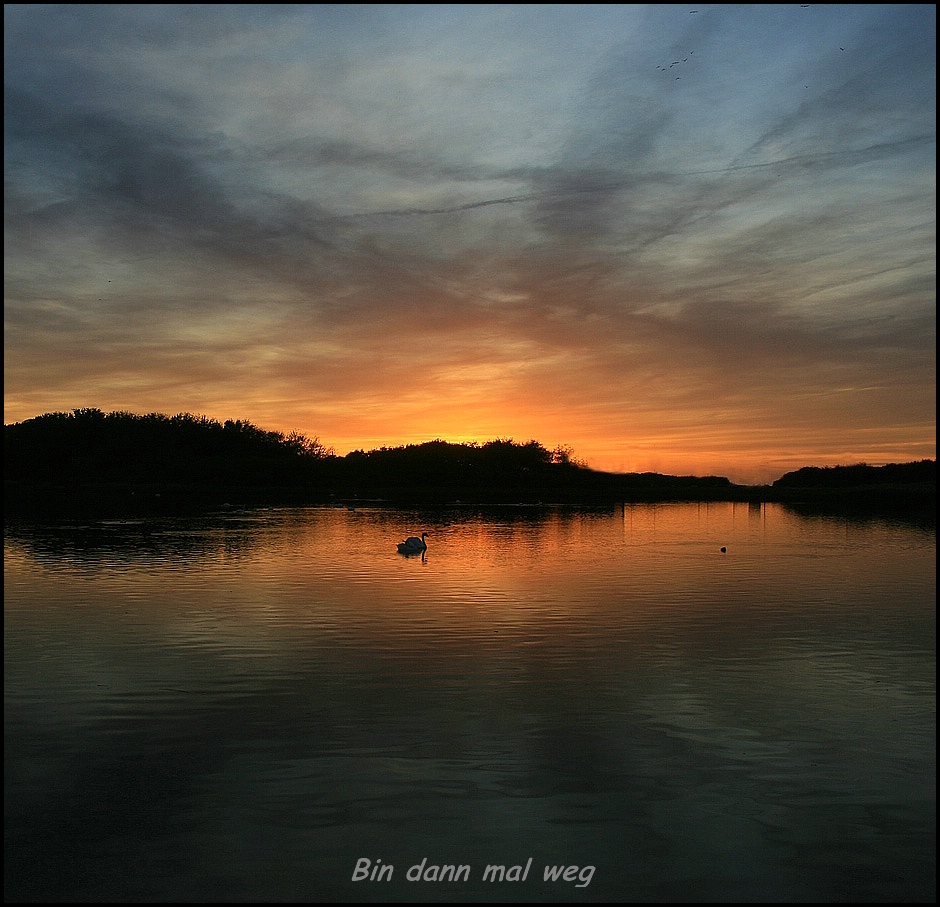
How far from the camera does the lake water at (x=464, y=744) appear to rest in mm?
8336

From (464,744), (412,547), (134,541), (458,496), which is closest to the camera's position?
(464,744)

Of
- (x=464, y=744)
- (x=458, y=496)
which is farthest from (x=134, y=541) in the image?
(x=458, y=496)

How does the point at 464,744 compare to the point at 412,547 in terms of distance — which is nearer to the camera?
the point at 464,744

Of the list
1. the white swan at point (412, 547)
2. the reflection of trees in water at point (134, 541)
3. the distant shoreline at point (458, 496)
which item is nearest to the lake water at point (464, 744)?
the reflection of trees in water at point (134, 541)

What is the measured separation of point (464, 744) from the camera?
11773 millimetres

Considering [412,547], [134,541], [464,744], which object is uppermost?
[134,541]

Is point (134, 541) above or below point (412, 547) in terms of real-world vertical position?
above

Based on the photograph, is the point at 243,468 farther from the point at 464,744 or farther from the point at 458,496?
the point at 464,744

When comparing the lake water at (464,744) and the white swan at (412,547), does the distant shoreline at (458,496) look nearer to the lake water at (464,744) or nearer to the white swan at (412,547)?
the white swan at (412,547)

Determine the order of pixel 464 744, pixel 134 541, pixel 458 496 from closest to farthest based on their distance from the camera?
pixel 464 744 → pixel 134 541 → pixel 458 496

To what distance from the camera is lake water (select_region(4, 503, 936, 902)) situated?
8.34 meters

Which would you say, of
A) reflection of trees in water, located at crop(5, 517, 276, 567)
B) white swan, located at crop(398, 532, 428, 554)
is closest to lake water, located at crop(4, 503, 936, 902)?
reflection of trees in water, located at crop(5, 517, 276, 567)

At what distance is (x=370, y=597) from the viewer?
85.1ft

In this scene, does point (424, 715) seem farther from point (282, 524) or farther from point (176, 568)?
point (282, 524)
